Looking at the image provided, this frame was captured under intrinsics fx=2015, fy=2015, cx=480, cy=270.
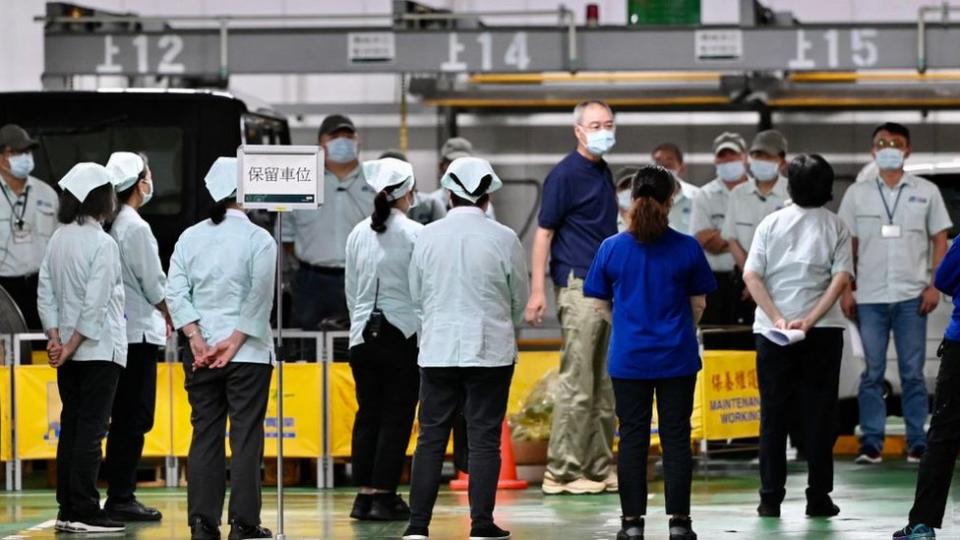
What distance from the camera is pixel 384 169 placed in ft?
32.4

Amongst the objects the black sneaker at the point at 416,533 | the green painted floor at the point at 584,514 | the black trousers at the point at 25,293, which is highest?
the black trousers at the point at 25,293

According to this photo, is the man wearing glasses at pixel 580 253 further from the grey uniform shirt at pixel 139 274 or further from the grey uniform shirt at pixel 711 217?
the grey uniform shirt at pixel 711 217

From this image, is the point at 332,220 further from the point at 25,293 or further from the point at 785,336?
the point at 785,336

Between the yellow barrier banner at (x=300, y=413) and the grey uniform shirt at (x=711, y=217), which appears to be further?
the grey uniform shirt at (x=711, y=217)

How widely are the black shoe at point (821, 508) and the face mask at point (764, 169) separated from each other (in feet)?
11.8

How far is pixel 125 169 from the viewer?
995 cm

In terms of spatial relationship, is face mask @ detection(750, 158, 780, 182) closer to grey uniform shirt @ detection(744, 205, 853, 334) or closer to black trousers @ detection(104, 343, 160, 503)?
grey uniform shirt @ detection(744, 205, 853, 334)

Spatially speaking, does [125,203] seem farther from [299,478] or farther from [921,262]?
[921,262]

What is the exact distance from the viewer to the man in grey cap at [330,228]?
13.1m

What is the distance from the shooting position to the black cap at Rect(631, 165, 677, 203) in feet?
28.4

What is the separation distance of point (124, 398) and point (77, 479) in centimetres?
67

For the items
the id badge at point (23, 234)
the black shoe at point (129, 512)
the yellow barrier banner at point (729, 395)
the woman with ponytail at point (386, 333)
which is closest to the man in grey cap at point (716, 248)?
the yellow barrier banner at point (729, 395)

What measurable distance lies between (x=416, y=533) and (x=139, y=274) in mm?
2175

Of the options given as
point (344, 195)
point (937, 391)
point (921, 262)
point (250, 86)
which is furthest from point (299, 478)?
point (250, 86)
